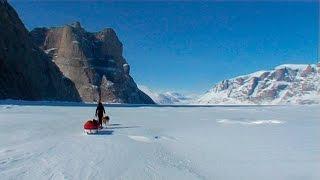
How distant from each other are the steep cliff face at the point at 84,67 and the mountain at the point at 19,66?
221 ft

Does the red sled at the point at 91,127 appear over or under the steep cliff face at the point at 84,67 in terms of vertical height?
under

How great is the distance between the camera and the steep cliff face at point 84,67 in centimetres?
17312

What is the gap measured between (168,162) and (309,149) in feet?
18.6

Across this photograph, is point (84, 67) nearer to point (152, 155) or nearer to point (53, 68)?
point (53, 68)

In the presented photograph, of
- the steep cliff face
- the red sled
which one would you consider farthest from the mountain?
the steep cliff face

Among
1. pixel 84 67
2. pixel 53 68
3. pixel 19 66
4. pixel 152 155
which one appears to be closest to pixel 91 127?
pixel 152 155

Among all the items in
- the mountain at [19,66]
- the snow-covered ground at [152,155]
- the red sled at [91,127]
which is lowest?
the snow-covered ground at [152,155]

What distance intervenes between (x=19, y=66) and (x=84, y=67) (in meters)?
98.4

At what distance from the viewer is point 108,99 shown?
171500 mm

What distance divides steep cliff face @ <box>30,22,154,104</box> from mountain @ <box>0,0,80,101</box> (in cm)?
6750

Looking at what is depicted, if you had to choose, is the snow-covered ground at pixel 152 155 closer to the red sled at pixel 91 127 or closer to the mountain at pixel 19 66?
the red sled at pixel 91 127

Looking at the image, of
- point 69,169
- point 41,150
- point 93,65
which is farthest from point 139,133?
point 93,65

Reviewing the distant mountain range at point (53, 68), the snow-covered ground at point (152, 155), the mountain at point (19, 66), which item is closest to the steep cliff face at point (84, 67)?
the distant mountain range at point (53, 68)

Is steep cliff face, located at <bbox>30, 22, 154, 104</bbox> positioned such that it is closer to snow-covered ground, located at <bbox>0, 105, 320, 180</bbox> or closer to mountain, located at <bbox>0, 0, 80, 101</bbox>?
mountain, located at <bbox>0, 0, 80, 101</bbox>
